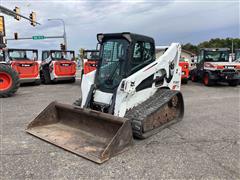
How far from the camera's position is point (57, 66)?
48.5ft

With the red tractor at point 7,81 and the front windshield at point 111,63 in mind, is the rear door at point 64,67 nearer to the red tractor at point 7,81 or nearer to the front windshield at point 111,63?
the red tractor at point 7,81

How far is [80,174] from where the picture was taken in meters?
3.46

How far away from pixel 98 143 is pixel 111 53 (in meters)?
1.99

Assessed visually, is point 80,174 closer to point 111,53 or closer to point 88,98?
point 88,98

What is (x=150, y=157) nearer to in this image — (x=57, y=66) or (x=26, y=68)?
(x=26, y=68)

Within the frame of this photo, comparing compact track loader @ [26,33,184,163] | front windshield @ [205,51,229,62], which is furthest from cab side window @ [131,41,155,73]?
front windshield @ [205,51,229,62]

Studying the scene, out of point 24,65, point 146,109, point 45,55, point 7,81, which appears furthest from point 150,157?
point 45,55

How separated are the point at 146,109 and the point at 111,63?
1246 millimetres

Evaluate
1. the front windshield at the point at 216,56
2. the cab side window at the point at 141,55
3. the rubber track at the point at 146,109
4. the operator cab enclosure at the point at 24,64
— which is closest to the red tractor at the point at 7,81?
the operator cab enclosure at the point at 24,64

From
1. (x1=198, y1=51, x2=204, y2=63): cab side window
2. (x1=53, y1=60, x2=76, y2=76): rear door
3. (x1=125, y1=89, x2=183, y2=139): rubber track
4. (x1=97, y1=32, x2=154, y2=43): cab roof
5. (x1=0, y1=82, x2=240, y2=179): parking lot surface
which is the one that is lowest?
(x1=0, y1=82, x2=240, y2=179): parking lot surface

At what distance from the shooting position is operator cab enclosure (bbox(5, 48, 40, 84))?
13.4 metres

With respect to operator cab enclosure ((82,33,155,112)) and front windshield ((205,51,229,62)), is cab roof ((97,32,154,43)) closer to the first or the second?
operator cab enclosure ((82,33,155,112))

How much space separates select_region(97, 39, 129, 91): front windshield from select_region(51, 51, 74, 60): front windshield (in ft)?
33.8

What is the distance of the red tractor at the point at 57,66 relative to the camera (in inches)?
584
